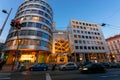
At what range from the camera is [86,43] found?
181ft

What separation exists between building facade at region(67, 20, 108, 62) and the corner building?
1713cm

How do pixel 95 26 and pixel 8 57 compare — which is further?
pixel 95 26

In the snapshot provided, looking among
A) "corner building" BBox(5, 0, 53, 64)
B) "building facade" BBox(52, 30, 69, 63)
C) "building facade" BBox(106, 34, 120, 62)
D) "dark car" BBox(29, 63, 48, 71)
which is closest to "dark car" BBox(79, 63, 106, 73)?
"dark car" BBox(29, 63, 48, 71)

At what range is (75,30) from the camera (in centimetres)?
5675

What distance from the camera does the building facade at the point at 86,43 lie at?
52.4 m

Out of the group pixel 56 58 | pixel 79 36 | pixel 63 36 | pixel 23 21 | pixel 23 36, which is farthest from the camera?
pixel 63 36

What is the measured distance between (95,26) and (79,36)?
15167mm

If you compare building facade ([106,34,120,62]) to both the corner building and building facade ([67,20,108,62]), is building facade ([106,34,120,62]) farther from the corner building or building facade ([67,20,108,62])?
the corner building

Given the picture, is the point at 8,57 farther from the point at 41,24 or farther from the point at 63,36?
the point at 63,36

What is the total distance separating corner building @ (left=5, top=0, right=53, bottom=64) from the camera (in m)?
34.6

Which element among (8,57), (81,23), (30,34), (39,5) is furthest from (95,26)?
(8,57)

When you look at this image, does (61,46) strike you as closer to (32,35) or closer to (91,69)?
(32,35)

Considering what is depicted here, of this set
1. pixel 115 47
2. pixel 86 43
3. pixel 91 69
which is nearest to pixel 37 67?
pixel 91 69

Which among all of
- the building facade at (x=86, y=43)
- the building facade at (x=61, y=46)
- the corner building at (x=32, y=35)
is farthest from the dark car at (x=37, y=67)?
the building facade at (x=86, y=43)
